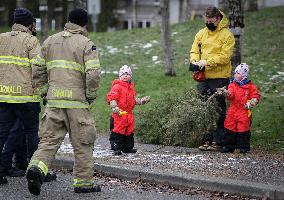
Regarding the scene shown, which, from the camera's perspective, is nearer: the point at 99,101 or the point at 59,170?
the point at 59,170

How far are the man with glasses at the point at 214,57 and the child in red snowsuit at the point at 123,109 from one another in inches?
39.6

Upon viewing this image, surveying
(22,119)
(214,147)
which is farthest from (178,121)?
(22,119)

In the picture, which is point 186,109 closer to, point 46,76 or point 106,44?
point 46,76

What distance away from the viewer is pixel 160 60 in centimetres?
1981

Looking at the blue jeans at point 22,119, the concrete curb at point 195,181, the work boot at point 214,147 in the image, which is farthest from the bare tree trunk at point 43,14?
the blue jeans at point 22,119

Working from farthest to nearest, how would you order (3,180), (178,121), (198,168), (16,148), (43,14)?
(43,14)
(178,121)
(16,148)
(198,168)
(3,180)

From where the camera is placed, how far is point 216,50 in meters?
9.91

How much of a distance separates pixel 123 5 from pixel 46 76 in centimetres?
4362

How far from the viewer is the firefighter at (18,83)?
834 centimetres

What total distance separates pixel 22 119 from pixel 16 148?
601 mm

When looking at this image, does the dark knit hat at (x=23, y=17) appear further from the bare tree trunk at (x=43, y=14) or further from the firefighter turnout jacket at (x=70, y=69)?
the bare tree trunk at (x=43, y=14)

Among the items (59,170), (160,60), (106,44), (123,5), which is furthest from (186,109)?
(123,5)

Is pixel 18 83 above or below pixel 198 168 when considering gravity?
above

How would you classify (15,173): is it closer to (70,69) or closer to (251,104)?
(70,69)
